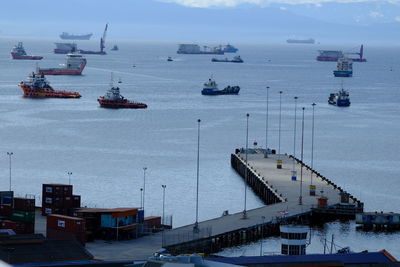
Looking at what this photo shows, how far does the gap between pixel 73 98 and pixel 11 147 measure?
1651 inches

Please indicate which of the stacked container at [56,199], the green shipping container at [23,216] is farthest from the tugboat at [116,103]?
the green shipping container at [23,216]

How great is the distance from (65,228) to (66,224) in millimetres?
136

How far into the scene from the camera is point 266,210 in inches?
1646

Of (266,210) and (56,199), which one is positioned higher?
(56,199)

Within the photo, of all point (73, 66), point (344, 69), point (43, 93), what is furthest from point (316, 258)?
point (344, 69)

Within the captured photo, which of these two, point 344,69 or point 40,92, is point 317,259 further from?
point 344,69

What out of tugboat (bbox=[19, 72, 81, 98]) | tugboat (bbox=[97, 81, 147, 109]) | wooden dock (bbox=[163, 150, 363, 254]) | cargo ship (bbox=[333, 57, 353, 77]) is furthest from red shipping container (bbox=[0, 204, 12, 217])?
cargo ship (bbox=[333, 57, 353, 77])

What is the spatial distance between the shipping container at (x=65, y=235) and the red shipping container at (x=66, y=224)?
10 centimetres

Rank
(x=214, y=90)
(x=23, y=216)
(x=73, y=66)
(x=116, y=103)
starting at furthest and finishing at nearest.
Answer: (x=73, y=66)
(x=214, y=90)
(x=116, y=103)
(x=23, y=216)

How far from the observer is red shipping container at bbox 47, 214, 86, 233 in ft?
107

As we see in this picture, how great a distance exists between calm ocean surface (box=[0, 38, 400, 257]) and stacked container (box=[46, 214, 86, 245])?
Result: 6.10m

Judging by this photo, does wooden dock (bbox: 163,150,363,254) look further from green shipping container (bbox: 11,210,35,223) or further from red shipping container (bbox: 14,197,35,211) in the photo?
red shipping container (bbox: 14,197,35,211)

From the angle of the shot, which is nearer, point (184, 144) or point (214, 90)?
point (184, 144)

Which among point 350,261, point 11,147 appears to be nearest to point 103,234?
point 350,261
